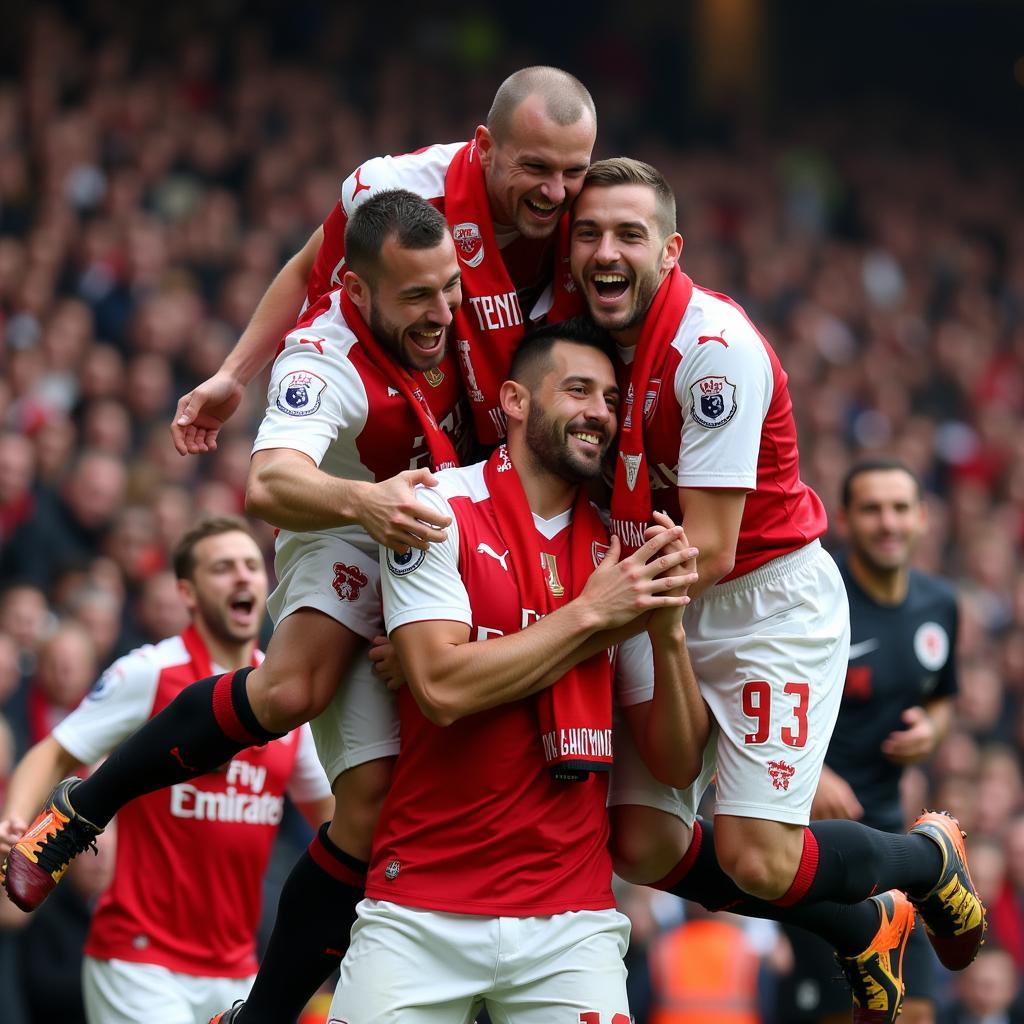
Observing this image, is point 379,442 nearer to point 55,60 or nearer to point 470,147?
point 470,147

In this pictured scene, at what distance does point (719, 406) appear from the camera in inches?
183

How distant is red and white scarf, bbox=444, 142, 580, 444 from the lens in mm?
4883

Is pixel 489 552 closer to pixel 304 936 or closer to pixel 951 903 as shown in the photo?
pixel 304 936

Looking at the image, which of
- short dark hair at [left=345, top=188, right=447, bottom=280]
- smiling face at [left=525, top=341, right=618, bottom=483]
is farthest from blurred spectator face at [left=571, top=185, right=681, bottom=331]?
short dark hair at [left=345, top=188, right=447, bottom=280]

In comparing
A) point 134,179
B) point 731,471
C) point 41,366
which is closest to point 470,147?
point 731,471

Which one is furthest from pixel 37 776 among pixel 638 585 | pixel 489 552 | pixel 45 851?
pixel 638 585

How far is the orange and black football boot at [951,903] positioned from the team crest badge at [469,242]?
2.19 meters

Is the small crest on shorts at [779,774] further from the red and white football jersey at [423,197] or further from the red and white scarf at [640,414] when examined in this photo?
the red and white football jersey at [423,197]

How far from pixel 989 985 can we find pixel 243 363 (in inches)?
206

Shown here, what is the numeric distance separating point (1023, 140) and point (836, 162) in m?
3.53

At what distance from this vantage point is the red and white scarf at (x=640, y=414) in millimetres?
4750

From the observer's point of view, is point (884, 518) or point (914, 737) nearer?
point (914, 737)

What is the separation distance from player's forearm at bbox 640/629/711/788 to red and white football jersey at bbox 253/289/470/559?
0.89 meters

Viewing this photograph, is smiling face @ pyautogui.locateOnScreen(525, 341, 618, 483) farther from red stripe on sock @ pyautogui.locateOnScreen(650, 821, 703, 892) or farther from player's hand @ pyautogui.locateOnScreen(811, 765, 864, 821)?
player's hand @ pyautogui.locateOnScreen(811, 765, 864, 821)
